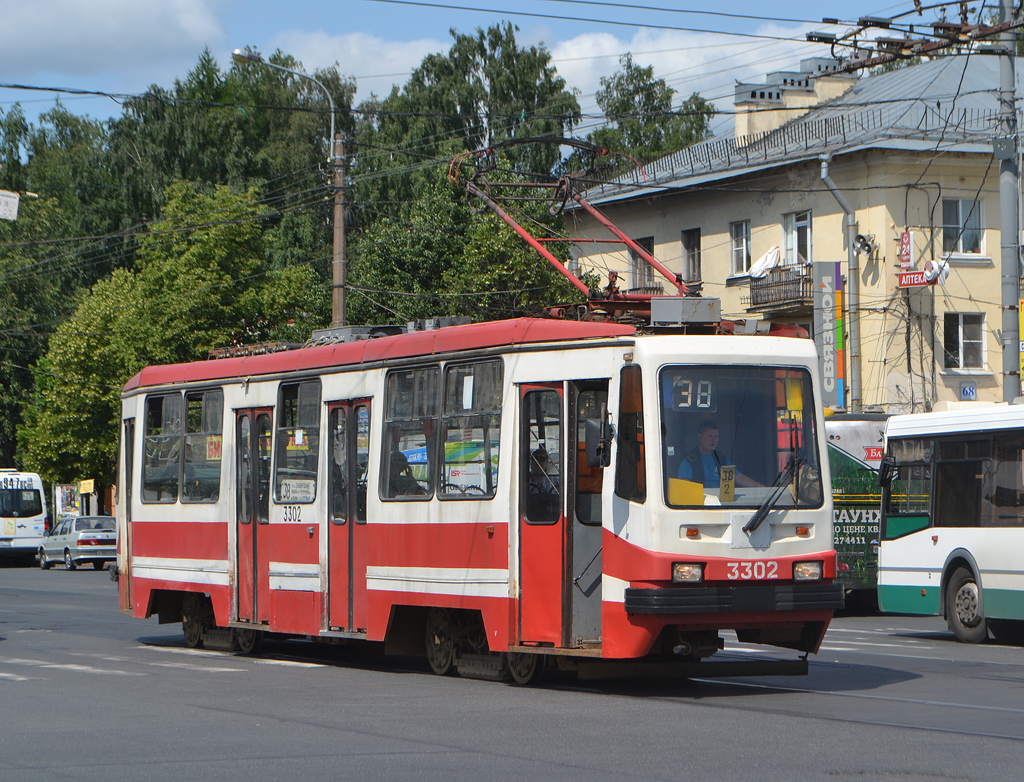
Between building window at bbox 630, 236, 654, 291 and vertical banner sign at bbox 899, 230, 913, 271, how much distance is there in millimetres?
8991

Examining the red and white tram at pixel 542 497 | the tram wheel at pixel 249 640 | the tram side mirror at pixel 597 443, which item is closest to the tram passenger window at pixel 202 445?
the red and white tram at pixel 542 497

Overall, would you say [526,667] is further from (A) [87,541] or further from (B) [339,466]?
(A) [87,541]

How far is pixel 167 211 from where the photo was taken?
4628cm

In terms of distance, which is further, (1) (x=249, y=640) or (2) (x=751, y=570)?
(1) (x=249, y=640)

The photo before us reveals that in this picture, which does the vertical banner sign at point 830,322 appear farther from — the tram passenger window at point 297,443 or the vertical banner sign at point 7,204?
the tram passenger window at point 297,443

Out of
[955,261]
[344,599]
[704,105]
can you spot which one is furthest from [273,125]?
[344,599]

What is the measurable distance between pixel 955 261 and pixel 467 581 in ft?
86.1

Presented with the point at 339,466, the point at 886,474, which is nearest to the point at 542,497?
the point at 339,466

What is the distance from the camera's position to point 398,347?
1375cm

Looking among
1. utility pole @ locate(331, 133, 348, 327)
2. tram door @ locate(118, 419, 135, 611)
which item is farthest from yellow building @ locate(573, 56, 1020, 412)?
tram door @ locate(118, 419, 135, 611)

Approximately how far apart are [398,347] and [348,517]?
1.68m

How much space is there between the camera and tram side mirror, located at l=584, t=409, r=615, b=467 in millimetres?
11305

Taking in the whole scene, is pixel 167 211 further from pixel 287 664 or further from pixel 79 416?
pixel 287 664

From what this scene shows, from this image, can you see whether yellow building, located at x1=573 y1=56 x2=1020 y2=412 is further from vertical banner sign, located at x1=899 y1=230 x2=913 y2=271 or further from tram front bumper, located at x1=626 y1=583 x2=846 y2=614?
tram front bumper, located at x1=626 y1=583 x2=846 y2=614
